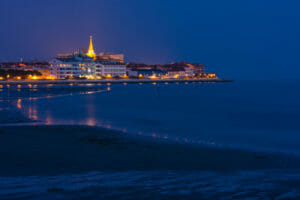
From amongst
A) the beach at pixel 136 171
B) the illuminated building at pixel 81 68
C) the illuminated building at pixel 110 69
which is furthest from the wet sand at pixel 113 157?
the illuminated building at pixel 110 69

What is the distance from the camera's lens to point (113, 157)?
300 inches

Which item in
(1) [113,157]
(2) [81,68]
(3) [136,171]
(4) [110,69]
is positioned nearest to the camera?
(3) [136,171]

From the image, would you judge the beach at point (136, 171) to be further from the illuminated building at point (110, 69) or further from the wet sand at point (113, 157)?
the illuminated building at point (110, 69)

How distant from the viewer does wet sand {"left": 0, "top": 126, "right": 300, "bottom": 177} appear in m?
6.79

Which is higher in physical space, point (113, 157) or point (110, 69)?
point (110, 69)

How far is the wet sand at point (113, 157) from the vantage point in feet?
22.3

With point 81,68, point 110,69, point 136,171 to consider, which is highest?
point 110,69

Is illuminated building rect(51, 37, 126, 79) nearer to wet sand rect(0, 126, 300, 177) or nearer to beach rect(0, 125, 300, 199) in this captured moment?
wet sand rect(0, 126, 300, 177)

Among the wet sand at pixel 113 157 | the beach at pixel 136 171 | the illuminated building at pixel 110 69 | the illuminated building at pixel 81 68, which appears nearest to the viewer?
the beach at pixel 136 171

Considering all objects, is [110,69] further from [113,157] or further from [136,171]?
[136,171]

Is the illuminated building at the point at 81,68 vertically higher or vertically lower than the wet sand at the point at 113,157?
higher

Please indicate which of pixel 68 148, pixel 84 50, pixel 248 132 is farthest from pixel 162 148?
pixel 84 50

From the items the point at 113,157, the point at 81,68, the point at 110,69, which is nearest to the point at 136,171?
the point at 113,157

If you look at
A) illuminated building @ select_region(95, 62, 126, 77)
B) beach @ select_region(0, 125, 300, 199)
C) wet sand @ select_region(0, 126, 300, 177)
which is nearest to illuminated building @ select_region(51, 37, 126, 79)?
illuminated building @ select_region(95, 62, 126, 77)
